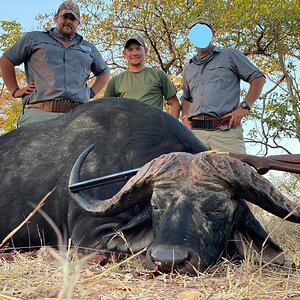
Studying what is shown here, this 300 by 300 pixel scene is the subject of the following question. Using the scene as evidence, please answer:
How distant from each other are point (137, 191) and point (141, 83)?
3.33 m

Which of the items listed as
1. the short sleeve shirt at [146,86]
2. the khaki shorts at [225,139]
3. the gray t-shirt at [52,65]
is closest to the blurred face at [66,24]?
the gray t-shirt at [52,65]

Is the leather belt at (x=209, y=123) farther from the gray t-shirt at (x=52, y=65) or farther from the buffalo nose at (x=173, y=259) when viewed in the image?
the buffalo nose at (x=173, y=259)

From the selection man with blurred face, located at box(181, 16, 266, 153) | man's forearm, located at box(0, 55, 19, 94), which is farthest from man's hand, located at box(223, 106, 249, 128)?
man's forearm, located at box(0, 55, 19, 94)

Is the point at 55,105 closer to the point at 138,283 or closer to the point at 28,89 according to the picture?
the point at 28,89

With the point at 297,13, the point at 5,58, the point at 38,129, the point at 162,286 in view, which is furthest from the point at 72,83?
the point at 297,13

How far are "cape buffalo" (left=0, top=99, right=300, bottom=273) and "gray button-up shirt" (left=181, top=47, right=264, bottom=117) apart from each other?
1.69 meters

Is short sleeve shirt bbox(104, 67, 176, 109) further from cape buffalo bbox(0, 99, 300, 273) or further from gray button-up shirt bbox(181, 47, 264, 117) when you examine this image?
cape buffalo bbox(0, 99, 300, 273)

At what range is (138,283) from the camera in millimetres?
2891

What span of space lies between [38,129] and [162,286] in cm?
266

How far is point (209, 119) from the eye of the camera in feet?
20.7

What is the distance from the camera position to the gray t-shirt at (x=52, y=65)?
20.6 feet

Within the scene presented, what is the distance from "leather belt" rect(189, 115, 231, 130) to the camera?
625cm

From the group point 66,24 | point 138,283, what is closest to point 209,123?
point 66,24

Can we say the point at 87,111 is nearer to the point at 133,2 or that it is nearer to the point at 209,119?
the point at 209,119
